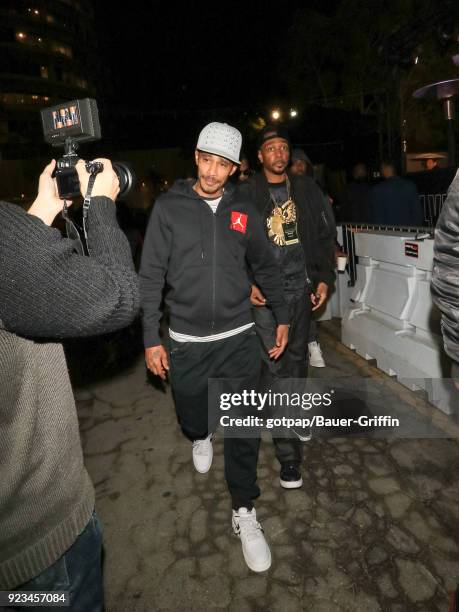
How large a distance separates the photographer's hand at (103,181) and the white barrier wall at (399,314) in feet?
10.3

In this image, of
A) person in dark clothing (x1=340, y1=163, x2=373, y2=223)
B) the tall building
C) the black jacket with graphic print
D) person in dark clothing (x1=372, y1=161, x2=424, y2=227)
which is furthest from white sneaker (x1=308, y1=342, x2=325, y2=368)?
the tall building

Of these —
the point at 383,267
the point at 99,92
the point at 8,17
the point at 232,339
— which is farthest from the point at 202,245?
the point at 99,92

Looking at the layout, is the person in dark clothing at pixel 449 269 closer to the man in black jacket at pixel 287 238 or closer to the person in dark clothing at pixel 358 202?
the man in black jacket at pixel 287 238

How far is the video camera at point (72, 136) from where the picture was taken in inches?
55.0

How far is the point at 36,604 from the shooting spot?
1.28m

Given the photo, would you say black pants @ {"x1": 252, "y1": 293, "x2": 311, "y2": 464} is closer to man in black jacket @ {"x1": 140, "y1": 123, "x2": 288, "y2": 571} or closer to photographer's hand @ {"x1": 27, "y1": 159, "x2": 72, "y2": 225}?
man in black jacket @ {"x1": 140, "y1": 123, "x2": 288, "y2": 571}

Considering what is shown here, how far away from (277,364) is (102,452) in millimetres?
1753

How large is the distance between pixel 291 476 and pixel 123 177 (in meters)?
2.41

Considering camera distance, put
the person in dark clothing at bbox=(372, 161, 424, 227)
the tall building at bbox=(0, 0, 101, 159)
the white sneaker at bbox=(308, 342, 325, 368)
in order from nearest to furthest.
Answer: the white sneaker at bbox=(308, 342, 325, 368) → the person in dark clothing at bbox=(372, 161, 424, 227) → the tall building at bbox=(0, 0, 101, 159)

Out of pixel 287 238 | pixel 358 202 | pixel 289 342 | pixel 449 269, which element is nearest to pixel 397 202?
pixel 358 202

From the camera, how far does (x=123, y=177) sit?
150cm

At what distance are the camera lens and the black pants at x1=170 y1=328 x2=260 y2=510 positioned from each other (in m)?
1.31

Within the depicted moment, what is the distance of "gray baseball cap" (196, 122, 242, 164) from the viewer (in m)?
2.54

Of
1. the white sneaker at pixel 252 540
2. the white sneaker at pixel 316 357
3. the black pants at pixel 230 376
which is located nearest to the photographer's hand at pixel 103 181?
the black pants at pixel 230 376
